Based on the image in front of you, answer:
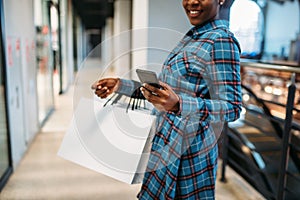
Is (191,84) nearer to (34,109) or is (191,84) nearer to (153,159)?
(153,159)

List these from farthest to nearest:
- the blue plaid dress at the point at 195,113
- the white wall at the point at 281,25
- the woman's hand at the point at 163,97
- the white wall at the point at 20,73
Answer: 1. the white wall at the point at 281,25
2. the white wall at the point at 20,73
3. the blue plaid dress at the point at 195,113
4. the woman's hand at the point at 163,97

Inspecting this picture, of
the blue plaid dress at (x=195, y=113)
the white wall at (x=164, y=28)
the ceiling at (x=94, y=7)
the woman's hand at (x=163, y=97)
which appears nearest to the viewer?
the woman's hand at (x=163, y=97)

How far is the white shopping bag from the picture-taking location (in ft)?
3.23

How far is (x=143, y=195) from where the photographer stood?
3.68ft

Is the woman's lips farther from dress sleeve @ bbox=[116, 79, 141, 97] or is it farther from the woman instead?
dress sleeve @ bbox=[116, 79, 141, 97]

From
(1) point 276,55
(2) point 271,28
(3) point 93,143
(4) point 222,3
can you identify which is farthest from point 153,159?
(2) point 271,28

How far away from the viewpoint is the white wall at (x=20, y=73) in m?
2.70

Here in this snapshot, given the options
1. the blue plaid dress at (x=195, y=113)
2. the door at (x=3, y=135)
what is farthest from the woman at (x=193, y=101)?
the door at (x=3, y=135)

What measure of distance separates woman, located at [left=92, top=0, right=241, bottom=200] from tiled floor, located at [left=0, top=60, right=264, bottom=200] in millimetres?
1186

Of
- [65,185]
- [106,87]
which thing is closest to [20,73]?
[65,185]

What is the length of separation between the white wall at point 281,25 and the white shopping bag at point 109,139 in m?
13.5

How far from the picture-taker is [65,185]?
2557 mm

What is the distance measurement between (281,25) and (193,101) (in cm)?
1548

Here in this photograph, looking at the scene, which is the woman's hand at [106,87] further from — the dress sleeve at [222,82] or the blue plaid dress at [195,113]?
the dress sleeve at [222,82]
